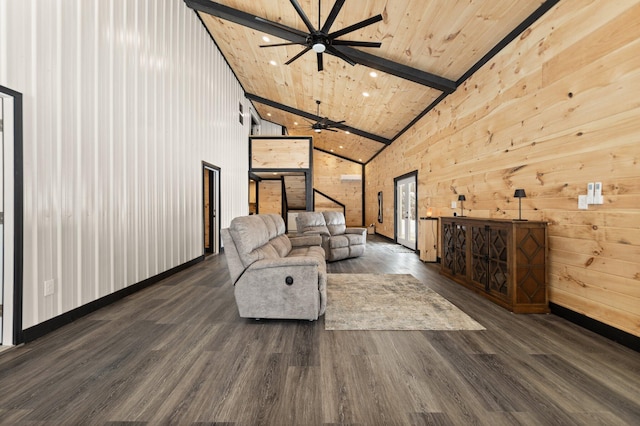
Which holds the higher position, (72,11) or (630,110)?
(72,11)

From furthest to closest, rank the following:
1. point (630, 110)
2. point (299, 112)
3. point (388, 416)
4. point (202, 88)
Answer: point (299, 112), point (202, 88), point (630, 110), point (388, 416)

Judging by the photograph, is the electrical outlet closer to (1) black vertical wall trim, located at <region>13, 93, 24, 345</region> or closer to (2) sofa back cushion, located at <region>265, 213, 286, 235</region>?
(1) black vertical wall trim, located at <region>13, 93, 24, 345</region>

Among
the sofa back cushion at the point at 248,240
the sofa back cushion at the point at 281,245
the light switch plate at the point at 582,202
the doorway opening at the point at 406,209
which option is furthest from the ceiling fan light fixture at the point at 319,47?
the doorway opening at the point at 406,209

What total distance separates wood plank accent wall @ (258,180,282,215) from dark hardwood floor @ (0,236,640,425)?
387 inches

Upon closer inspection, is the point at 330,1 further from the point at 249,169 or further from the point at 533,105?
the point at 249,169

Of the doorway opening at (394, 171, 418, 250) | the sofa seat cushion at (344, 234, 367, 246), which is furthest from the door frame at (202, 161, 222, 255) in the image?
the doorway opening at (394, 171, 418, 250)

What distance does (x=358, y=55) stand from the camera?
15.5ft

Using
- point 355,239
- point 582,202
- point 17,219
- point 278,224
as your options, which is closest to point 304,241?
point 278,224

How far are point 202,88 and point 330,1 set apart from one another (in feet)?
10.4

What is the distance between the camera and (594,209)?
2.57 meters

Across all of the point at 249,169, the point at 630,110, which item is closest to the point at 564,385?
the point at 630,110

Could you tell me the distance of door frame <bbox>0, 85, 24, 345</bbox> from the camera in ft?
7.26

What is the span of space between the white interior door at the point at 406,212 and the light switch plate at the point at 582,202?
15.0ft

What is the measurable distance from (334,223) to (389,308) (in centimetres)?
353
